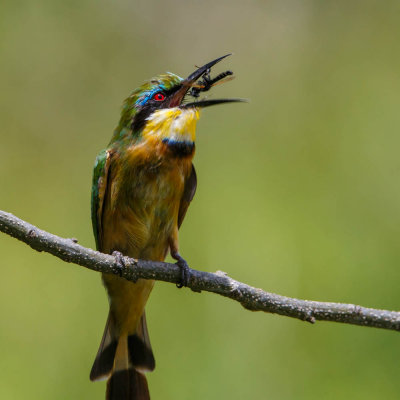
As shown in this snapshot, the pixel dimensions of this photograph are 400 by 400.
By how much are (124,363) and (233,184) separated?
1302mm

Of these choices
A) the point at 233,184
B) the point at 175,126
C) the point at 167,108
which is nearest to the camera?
the point at 175,126

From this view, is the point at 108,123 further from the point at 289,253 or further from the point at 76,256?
the point at 76,256

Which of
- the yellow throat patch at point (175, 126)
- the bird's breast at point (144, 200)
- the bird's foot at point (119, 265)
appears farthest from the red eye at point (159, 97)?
the bird's foot at point (119, 265)

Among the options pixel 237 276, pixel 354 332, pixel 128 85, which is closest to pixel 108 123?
pixel 128 85

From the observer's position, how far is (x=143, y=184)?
323cm

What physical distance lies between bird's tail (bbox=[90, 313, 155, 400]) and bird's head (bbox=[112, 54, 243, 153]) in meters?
1.01

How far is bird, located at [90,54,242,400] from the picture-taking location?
3221mm

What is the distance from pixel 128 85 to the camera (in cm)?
498

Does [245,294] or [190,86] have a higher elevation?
[190,86]

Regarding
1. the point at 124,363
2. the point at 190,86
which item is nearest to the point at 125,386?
the point at 124,363

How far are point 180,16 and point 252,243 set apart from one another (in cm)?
205

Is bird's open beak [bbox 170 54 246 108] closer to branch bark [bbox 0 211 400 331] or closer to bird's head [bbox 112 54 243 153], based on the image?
bird's head [bbox 112 54 243 153]

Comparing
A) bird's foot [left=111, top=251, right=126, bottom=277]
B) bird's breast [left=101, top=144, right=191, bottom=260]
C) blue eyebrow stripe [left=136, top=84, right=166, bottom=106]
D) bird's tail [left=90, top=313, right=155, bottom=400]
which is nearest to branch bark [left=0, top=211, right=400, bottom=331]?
bird's foot [left=111, top=251, right=126, bottom=277]

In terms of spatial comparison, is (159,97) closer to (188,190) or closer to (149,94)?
(149,94)
